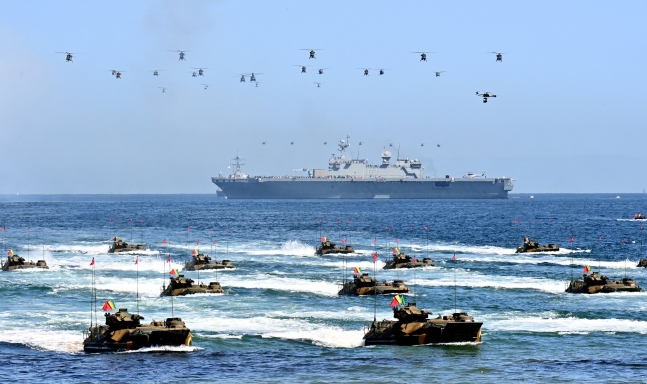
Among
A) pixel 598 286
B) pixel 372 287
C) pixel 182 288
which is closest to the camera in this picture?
pixel 372 287

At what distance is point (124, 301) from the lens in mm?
55094

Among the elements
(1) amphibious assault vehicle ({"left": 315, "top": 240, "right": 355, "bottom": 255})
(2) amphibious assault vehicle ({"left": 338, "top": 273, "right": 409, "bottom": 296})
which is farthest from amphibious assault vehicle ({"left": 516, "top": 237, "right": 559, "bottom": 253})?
(2) amphibious assault vehicle ({"left": 338, "top": 273, "right": 409, "bottom": 296})

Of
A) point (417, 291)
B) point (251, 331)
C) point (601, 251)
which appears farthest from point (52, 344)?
point (601, 251)

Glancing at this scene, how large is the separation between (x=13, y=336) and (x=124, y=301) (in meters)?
11.4

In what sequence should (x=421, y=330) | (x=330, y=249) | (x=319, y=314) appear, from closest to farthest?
(x=421, y=330)
(x=319, y=314)
(x=330, y=249)

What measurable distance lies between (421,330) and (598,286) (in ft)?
63.3

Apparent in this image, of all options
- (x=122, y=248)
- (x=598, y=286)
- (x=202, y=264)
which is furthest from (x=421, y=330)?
(x=122, y=248)

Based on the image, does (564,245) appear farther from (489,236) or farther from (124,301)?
(124,301)

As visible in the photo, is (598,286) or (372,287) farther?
(598,286)

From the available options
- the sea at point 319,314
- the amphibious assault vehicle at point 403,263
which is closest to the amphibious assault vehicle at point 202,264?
the sea at point 319,314

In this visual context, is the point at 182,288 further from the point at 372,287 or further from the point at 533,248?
the point at 533,248

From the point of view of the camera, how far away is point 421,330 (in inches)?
1566

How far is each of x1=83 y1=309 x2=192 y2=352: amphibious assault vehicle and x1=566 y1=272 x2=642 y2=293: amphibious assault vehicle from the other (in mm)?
24549

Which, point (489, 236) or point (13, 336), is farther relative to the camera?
point (489, 236)
